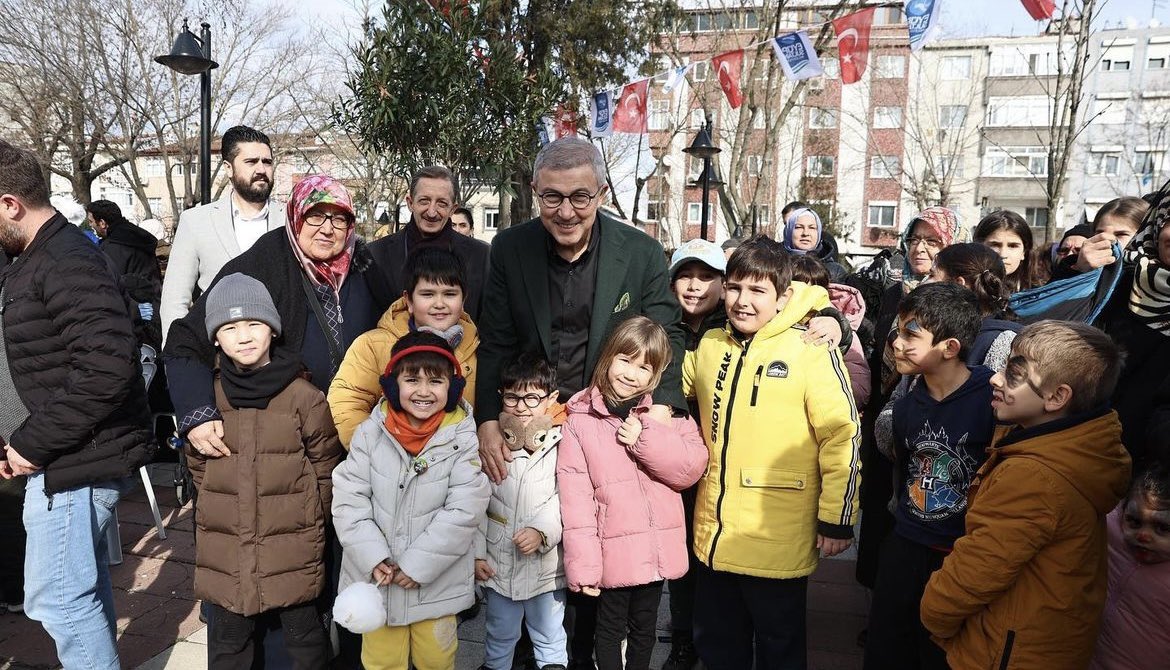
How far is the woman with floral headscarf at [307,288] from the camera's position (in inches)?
100

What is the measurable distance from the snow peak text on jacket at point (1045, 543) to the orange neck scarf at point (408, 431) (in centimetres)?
175

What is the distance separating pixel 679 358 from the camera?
2672 millimetres

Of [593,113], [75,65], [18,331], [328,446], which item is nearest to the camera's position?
[18,331]

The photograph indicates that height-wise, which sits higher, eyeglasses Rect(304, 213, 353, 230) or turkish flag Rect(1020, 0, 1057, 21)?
turkish flag Rect(1020, 0, 1057, 21)

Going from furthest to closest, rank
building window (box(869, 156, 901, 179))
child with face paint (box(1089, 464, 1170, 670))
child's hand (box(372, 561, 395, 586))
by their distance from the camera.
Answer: building window (box(869, 156, 901, 179))
child's hand (box(372, 561, 395, 586))
child with face paint (box(1089, 464, 1170, 670))

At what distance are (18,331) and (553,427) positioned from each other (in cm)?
191

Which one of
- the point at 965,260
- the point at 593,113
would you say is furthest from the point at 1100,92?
the point at 965,260

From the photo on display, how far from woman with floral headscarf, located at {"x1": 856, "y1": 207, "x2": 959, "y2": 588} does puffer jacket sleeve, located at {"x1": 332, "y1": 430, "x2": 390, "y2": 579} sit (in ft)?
6.99

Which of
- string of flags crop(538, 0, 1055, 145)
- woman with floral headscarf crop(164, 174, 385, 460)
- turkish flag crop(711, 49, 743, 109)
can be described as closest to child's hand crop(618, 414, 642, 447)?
woman with floral headscarf crop(164, 174, 385, 460)

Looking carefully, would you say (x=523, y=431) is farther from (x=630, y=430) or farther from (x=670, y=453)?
(x=670, y=453)

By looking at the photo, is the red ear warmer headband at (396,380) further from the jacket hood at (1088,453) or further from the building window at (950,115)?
the building window at (950,115)

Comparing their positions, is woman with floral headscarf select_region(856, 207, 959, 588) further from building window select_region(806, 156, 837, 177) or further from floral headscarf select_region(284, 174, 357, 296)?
building window select_region(806, 156, 837, 177)

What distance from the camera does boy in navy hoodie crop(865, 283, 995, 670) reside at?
2273 millimetres

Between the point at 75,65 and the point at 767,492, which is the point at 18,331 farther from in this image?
the point at 75,65
